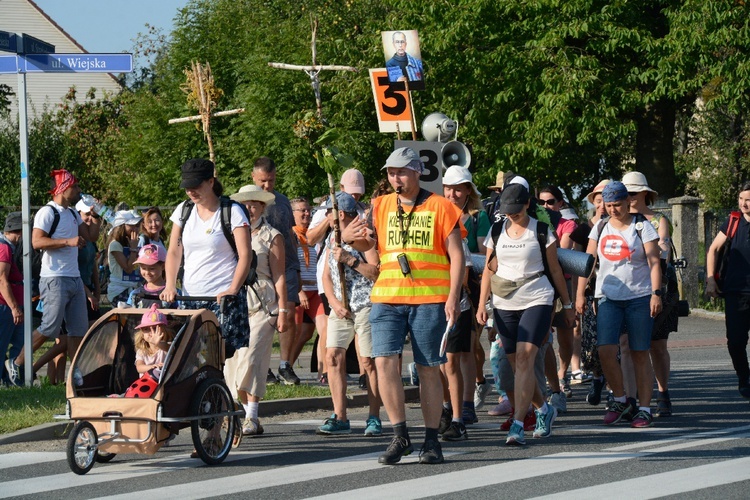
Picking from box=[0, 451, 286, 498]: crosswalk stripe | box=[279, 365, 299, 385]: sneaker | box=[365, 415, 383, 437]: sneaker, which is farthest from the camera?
box=[279, 365, 299, 385]: sneaker

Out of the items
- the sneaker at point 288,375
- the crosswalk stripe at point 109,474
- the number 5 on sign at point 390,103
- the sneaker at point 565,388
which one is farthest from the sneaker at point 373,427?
the number 5 on sign at point 390,103

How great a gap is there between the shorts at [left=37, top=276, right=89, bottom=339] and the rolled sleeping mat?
4.90m

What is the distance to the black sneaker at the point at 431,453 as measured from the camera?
8218 mm

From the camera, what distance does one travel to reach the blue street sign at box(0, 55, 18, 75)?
39.2ft

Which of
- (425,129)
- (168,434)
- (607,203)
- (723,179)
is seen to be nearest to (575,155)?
(723,179)

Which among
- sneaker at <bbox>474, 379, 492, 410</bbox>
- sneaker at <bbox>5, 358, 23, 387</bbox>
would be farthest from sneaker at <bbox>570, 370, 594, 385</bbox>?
sneaker at <bbox>5, 358, 23, 387</bbox>

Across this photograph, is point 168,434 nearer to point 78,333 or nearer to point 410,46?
point 78,333

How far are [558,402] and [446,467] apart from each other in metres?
2.77

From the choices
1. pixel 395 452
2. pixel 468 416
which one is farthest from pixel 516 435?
pixel 468 416

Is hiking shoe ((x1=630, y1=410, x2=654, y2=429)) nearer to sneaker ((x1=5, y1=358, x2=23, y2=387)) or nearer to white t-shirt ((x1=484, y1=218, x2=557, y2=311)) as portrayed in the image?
white t-shirt ((x1=484, y1=218, x2=557, y2=311))

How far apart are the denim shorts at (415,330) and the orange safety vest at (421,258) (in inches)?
2.3

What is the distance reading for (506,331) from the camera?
30.4 feet

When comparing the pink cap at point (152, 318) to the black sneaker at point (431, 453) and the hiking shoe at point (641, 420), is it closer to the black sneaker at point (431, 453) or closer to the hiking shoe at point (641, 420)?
the black sneaker at point (431, 453)

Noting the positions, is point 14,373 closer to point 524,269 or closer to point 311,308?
point 311,308
